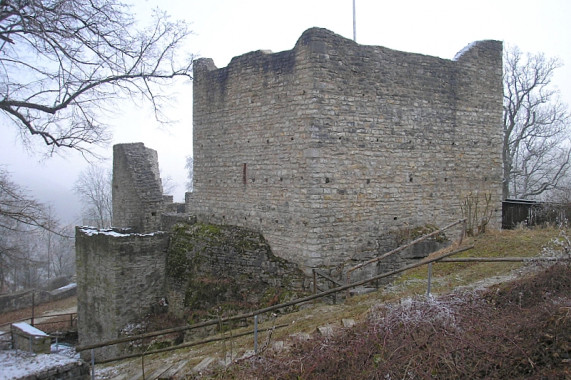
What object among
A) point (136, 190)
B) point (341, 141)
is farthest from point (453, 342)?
point (136, 190)

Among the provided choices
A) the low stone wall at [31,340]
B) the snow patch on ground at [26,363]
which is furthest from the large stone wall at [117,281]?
the snow patch on ground at [26,363]

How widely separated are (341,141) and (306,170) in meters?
1.11

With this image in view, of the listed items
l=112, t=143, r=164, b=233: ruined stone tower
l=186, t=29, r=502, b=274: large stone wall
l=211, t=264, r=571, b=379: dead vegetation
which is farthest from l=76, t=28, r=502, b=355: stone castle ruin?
l=211, t=264, r=571, b=379: dead vegetation

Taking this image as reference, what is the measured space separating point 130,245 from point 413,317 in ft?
29.1

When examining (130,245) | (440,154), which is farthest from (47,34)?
(440,154)

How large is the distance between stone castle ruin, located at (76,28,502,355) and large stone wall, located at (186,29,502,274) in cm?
3

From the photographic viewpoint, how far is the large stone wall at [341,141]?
9.32 meters

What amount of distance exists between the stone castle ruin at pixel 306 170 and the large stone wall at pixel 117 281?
0.04 metres

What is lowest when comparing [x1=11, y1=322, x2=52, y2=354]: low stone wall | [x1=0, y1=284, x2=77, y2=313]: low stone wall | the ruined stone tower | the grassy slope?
[x1=0, y1=284, x2=77, y2=313]: low stone wall

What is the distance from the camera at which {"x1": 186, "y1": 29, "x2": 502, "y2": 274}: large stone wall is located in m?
9.32

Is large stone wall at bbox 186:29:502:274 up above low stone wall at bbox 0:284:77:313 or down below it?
above

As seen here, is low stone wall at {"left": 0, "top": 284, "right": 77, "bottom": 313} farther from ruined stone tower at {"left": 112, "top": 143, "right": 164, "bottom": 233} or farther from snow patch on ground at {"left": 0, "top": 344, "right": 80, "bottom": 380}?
snow patch on ground at {"left": 0, "top": 344, "right": 80, "bottom": 380}

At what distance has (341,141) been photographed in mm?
9531

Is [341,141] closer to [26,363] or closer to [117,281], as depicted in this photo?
[117,281]
